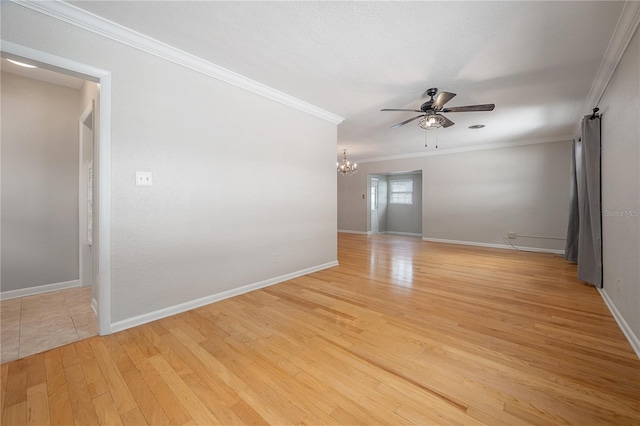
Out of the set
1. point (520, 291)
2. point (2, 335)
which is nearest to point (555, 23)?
point (520, 291)

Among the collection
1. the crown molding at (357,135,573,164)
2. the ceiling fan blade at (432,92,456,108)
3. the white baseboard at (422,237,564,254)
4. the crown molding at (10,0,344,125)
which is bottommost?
the white baseboard at (422,237,564,254)

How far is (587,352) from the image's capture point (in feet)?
6.41

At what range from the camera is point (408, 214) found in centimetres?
945

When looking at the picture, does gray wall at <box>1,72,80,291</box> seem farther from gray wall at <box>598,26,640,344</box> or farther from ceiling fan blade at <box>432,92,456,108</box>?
gray wall at <box>598,26,640,344</box>

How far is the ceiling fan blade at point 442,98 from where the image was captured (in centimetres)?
299

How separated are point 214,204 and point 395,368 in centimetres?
246

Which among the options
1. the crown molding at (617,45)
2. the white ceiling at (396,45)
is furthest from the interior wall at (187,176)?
the crown molding at (617,45)

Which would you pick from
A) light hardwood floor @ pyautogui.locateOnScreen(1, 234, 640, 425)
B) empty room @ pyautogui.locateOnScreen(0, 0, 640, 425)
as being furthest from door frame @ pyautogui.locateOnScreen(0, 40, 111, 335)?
light hardwood floor @ pyautogui.locateOnScreen(1, 234, 640, 425)

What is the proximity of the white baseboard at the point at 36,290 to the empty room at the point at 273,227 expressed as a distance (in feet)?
0.06

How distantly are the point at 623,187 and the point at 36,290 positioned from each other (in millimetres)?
6641

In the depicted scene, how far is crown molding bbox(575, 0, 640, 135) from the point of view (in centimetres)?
197

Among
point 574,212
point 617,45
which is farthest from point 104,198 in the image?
point 574,212

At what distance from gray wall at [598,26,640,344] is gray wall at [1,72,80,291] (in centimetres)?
618

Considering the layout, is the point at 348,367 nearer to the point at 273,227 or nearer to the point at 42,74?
the point at 273,227
